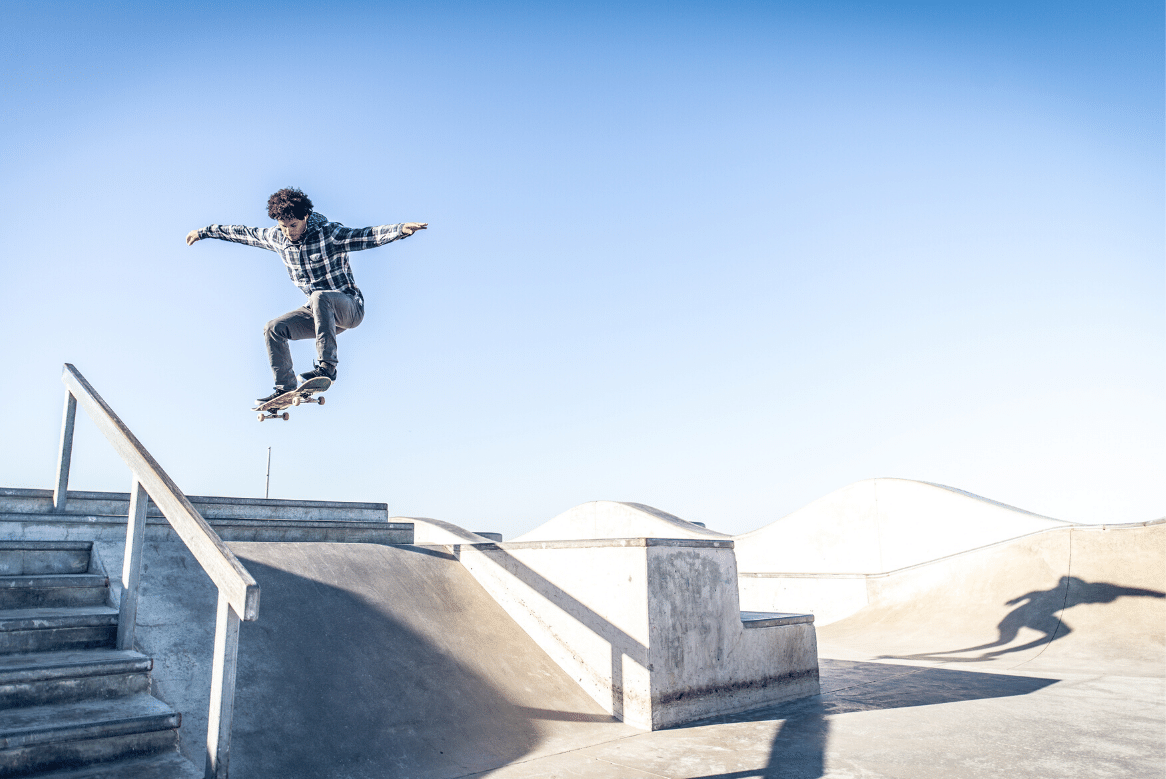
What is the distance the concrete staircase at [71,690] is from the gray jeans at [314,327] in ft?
8.56

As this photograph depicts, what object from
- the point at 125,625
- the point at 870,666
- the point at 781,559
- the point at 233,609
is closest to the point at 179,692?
the point at 125,625

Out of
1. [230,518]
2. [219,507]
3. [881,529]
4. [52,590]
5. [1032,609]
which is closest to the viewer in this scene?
[52,590]

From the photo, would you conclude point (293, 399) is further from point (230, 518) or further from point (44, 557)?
point (44, 557)

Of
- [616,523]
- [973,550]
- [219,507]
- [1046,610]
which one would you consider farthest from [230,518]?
[616,523]

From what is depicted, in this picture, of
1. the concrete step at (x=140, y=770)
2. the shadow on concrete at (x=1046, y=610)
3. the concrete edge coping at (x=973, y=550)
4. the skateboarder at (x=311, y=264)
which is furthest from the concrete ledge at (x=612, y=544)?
the concrete edge coping at (x=973, y=550)

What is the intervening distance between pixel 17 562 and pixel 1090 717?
779 cm

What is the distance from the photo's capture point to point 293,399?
679 centimetres

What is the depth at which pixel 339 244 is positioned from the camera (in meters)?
6.12

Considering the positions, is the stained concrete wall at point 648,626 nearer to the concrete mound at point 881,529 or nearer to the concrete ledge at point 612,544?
the concrete ledge at point 612,544

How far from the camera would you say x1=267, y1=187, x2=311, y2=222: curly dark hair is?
5.95 m

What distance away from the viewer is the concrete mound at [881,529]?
1614cm

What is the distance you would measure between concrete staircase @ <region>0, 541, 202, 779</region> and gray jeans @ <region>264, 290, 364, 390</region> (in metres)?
2.61

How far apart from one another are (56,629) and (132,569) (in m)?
0.42

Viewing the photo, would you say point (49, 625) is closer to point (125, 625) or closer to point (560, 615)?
point (125, 625)
